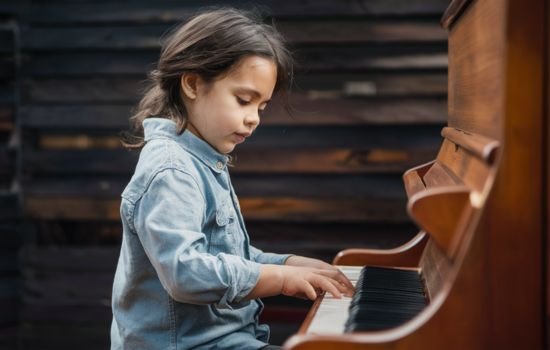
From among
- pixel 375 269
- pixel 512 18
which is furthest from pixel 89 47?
pixel 512 18

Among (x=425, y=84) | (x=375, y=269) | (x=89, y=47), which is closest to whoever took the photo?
(x=375, y=269)

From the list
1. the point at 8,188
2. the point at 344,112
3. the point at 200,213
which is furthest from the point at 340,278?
the point at 8,188

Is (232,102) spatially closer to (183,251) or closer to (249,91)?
(249,91)

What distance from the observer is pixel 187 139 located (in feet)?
6.78

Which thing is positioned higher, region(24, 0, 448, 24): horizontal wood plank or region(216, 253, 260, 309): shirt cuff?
region(24, 0, 448, 24): horizontal wood plank

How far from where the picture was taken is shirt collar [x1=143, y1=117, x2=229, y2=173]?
205cm

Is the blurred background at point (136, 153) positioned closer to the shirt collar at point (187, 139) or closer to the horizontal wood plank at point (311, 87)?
the horizontal wood plank at point (311, 87)

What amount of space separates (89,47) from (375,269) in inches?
136

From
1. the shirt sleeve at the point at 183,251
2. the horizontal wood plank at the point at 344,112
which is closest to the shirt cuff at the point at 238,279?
the shirt sleeve at the point at 183,251

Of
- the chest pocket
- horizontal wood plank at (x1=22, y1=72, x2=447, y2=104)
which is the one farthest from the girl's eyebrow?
horizontal wood plank at (x1=22, y1=72, x2=447, y2=104)

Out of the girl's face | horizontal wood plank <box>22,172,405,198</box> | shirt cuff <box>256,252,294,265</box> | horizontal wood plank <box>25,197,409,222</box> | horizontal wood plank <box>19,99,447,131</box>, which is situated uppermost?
the girl's face

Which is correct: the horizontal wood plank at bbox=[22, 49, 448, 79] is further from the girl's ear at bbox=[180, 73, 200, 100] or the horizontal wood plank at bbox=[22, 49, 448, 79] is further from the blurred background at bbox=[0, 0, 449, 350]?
the girl's ear at bbox=[180, 73, 200, 100]

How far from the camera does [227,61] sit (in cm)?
210

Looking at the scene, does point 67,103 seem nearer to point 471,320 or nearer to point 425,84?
point 425,84
